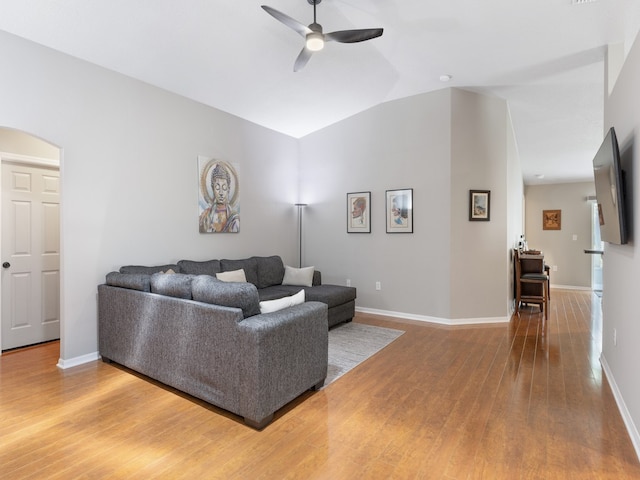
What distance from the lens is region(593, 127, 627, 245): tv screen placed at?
7.59ft

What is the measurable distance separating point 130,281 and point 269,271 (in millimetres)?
2190

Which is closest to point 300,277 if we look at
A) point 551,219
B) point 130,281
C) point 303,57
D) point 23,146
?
point 130,281

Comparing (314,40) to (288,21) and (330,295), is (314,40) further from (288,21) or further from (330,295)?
(330,295)

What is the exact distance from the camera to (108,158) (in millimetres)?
3598

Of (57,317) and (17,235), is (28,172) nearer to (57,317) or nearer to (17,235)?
(17,235)

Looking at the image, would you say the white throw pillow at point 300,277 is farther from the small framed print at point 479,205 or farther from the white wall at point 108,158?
the small framed print at point 479,205

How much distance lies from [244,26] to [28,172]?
2889 millimetres

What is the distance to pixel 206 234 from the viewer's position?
4.64 meters

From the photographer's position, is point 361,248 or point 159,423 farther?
point 361,248

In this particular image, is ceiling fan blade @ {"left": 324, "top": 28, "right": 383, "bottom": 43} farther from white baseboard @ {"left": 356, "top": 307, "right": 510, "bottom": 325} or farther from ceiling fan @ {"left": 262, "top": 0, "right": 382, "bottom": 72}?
white baseboard @ {"left": 356, "top": 307, "right": 510, "bottom": 325}

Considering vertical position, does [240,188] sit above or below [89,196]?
above

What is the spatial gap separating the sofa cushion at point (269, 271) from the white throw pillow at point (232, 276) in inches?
18.0

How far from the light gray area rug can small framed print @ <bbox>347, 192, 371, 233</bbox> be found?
5.04ft

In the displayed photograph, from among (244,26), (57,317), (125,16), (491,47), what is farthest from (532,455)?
(57,317)
